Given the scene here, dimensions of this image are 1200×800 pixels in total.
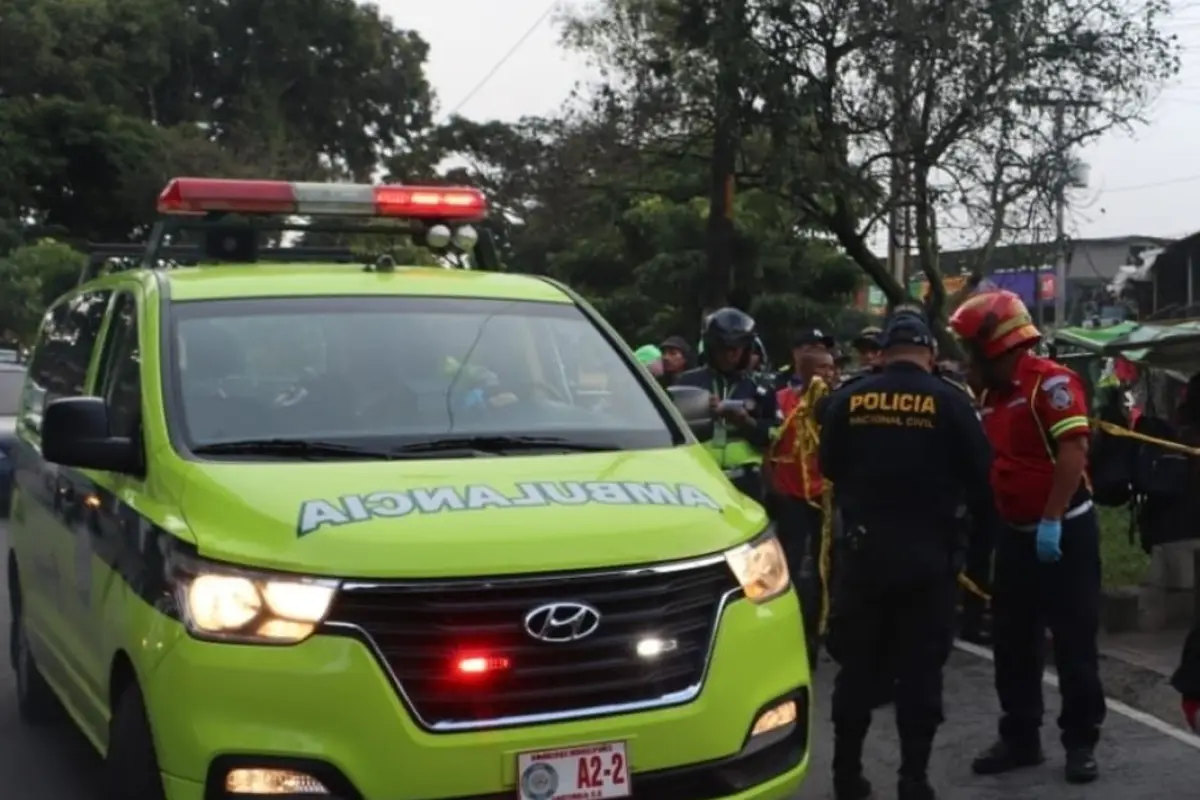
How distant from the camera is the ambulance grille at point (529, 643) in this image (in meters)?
3.83

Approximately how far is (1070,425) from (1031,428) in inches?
10.0

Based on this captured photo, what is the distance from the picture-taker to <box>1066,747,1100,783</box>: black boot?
19.3ft

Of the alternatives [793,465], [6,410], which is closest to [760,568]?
[793,465]

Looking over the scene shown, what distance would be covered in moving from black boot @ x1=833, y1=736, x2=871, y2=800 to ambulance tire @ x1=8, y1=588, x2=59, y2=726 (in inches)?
129

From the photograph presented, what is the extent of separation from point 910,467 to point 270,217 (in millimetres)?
3023

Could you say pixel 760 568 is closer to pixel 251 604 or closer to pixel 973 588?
pixel 251 604

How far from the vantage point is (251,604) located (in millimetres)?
3869

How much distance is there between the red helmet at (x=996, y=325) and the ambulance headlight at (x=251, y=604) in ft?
10.1

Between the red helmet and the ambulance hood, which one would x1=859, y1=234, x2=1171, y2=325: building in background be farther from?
the ambulance hood

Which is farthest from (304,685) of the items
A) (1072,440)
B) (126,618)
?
(1072,440)

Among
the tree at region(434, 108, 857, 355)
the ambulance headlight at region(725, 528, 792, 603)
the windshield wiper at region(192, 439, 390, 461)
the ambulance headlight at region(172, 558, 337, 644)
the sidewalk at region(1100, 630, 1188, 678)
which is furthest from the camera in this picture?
the tree at region(434, 108, 857, 355)

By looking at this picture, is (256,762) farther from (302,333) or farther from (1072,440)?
(1072,440)

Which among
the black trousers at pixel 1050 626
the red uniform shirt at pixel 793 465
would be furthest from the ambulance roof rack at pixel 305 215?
the black trousers at pixel 1050 626

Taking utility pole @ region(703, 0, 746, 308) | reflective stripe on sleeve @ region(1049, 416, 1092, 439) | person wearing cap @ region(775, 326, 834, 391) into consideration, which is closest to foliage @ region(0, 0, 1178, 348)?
utility pole @ region(703, 0, 746, 308)
